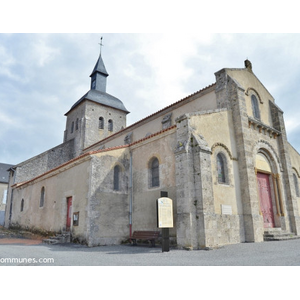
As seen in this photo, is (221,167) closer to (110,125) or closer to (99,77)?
(110,125)

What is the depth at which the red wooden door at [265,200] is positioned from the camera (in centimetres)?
1329

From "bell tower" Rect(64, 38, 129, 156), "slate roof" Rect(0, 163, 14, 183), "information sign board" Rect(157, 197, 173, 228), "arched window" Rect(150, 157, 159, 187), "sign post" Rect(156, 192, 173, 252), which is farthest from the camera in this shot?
"slate roof" Rect(0, 163, 14, 183)

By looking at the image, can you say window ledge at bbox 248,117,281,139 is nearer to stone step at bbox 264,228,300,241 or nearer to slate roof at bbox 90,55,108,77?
stone step at bbox 264,228,300,241

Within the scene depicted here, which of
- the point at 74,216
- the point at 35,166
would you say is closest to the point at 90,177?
the point at 74,216

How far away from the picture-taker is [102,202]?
12.2m

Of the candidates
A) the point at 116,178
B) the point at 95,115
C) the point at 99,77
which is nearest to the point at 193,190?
the point at 116,178

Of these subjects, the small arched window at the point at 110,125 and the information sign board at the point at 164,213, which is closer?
the information sign board at the point at 164,213

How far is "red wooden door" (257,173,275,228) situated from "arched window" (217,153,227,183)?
2.96m

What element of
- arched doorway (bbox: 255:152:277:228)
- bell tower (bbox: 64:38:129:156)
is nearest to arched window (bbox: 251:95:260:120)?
arched doorway (bbox: 255:152:277:228)

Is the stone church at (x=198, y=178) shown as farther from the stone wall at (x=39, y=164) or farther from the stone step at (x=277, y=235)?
the stone wall at (x=39, y=164)

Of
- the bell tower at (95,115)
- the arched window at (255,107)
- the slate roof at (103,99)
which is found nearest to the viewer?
the arched window at (255,107)

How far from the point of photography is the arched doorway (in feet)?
43.8

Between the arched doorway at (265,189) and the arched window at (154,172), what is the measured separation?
5.15m

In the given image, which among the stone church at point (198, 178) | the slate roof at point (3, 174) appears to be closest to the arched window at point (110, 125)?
the stone church at point (198, 178)
